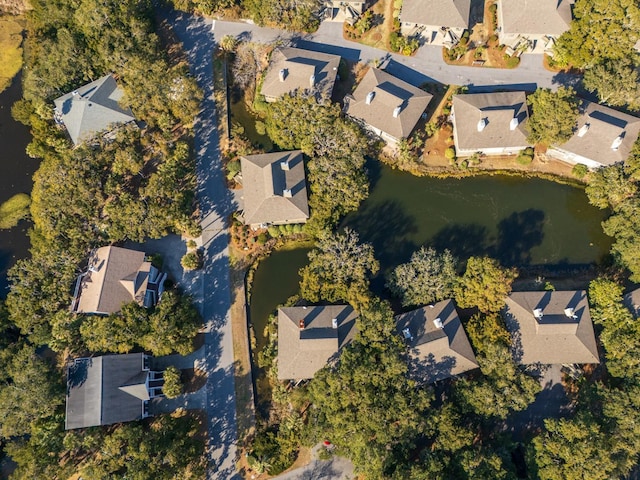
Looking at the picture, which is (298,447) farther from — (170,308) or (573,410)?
(573,410)

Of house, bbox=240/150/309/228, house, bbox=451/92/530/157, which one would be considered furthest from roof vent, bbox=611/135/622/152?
house, bbox=240/150/309/228

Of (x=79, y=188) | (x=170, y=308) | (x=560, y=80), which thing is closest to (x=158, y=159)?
(x=79, y=188)

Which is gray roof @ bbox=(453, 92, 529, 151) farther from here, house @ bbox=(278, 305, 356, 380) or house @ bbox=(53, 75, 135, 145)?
house @ bbox=(53, 75, 135, 145)

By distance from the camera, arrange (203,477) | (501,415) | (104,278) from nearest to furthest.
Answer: (501,415) < (203,477) < (104,278)

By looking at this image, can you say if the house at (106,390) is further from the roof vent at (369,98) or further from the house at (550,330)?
the house at (550,330)

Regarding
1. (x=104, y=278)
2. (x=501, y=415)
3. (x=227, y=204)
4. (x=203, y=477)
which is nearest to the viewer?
(x=501, y=415)

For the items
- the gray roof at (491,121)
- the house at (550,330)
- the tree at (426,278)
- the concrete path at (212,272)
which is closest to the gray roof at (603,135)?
the gray roof at (491,121)

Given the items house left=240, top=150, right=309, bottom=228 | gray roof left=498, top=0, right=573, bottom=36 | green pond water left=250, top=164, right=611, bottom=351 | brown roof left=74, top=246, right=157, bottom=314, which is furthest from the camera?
gray roof left=498, top=0, right=573, bottom=36
